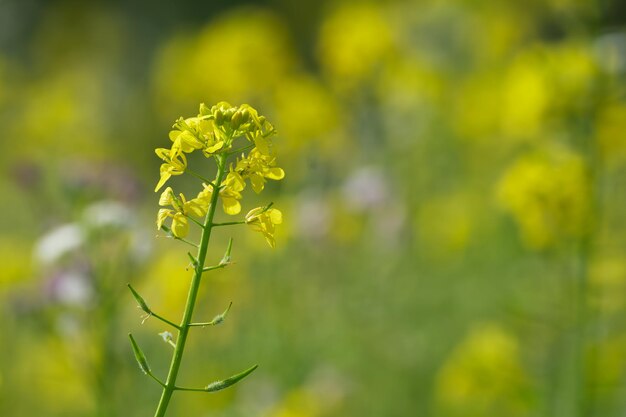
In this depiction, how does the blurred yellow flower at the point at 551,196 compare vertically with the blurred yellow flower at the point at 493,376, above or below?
above

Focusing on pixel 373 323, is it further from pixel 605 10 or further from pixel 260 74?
pixel 605 10

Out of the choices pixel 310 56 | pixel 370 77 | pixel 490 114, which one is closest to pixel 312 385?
pixel 370 77

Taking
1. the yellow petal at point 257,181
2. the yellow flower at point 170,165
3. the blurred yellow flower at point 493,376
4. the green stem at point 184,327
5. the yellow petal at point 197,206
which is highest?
the blurred yellow flower at point 493,376

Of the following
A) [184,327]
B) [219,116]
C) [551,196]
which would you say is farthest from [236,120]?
[551,196]

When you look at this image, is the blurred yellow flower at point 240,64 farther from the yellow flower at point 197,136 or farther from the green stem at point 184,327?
the green stem at point 184,327

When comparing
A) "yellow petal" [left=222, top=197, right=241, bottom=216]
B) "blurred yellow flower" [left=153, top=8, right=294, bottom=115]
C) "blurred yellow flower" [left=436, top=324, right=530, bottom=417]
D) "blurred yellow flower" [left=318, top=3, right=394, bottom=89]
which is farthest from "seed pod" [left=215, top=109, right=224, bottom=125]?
"blurred yellow flower" [left=318, top=3, right=394, bottom=89]

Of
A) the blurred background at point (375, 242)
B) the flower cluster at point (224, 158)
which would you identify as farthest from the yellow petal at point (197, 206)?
the blurred background at point (375, 242)

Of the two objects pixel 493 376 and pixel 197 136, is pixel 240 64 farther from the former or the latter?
pixel 197 136

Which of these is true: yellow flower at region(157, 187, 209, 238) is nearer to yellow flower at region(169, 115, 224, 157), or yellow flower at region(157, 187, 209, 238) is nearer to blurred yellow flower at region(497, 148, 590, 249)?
yellow flower at region(169, 115, 224, 157)
